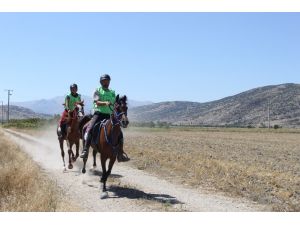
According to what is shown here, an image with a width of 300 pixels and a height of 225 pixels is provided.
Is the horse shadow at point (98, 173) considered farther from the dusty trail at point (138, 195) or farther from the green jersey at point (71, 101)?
the green jersey at point (71, 101)

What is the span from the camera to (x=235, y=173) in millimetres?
19172


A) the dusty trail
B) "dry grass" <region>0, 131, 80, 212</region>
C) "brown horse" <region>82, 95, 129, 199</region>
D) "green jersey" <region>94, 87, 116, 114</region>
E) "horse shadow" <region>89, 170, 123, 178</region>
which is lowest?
the dusty trail

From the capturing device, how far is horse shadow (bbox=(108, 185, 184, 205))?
13.4 metres

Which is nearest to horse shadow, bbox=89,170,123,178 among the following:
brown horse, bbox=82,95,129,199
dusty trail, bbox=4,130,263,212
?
dusty trail, bbox=4,130,263,212

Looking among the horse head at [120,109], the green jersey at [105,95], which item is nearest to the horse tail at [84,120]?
the green jersey at [105,95]

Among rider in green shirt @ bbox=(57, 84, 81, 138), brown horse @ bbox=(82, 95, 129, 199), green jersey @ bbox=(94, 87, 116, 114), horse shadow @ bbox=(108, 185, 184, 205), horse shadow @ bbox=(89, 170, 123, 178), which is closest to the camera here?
horse shadow @ bbox=(108, 185, 184, 205)

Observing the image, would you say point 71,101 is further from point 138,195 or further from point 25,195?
point 25,195

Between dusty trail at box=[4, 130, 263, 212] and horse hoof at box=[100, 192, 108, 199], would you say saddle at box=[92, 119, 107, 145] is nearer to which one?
dusty trail at box=[4, 130, 263, 212]

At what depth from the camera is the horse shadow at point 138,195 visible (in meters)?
13.4

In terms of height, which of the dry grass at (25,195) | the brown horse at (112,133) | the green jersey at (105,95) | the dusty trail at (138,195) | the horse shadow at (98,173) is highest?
the green jersey at (105,95)

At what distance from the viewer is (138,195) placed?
14172 millimetres
